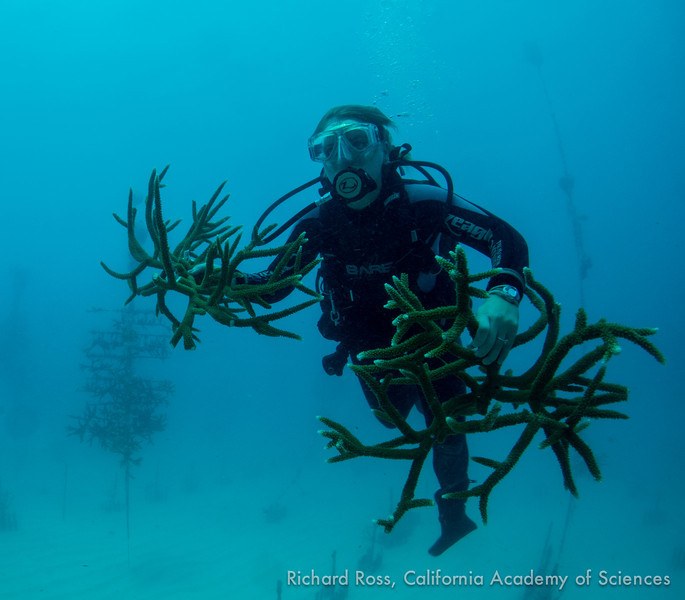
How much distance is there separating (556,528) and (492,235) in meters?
22.8

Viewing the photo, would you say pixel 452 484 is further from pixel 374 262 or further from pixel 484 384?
pixel 484 384

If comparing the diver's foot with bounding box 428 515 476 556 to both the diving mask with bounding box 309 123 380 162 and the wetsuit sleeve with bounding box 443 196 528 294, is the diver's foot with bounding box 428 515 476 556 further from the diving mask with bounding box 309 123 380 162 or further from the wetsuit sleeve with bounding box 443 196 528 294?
the diving mask with bounding box 309 123 380 162

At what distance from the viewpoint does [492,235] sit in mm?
3426

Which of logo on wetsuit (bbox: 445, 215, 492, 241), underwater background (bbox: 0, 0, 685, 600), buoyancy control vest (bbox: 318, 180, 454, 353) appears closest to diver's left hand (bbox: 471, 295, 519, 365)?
logo on wetsuit (bbox: 445, 215, 492, 241)

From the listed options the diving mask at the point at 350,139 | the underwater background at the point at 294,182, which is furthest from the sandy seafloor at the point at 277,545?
the diving mask at the point at 350,139

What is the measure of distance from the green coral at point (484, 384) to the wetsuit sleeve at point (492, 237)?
1.21 ft

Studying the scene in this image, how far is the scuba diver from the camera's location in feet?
13.6

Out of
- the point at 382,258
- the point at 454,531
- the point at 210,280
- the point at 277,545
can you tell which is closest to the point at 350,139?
the point at 382,258

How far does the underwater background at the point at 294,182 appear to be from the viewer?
28.7m

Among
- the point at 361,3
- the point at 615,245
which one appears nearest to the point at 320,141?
the point at 361,3

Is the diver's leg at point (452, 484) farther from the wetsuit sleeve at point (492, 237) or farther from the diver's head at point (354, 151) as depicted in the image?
the diver's head at point (354, 151)

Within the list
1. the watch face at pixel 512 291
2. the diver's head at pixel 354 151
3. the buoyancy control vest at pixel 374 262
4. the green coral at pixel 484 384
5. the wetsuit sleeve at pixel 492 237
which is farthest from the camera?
the buoyancy control vest at pixel 374 262

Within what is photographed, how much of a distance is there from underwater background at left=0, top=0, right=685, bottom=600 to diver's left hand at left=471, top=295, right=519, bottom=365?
2105cm

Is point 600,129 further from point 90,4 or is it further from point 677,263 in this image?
point 90,4
